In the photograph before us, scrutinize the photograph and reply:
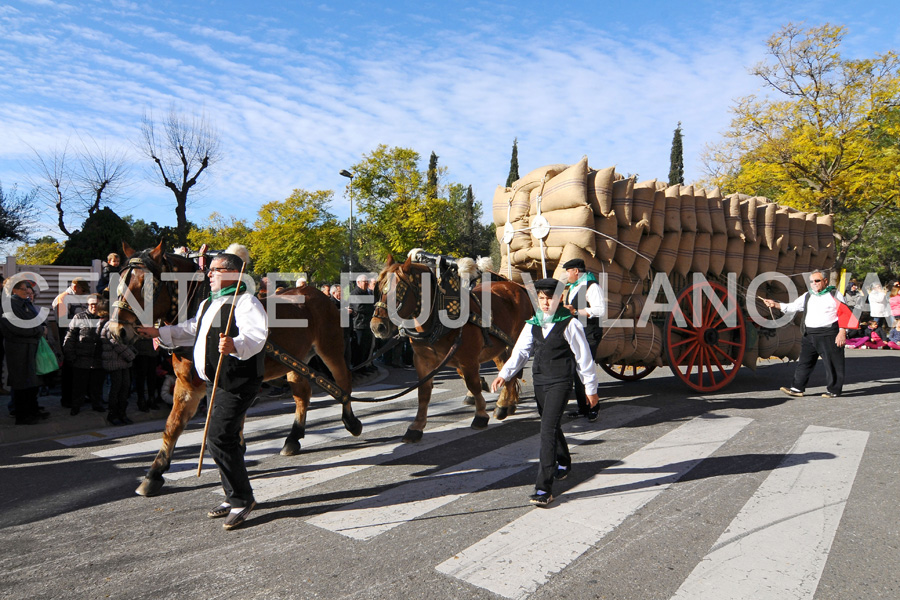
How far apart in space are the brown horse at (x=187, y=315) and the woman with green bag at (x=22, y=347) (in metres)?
3.02

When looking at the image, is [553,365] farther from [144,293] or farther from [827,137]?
[827,137]

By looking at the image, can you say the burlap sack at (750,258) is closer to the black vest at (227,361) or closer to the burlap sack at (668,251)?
the burlap sack at (668,251)

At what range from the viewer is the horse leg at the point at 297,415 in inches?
225

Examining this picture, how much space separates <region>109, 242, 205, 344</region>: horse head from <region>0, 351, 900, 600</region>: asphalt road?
1.39 meters

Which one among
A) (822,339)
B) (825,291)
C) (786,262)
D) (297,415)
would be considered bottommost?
(297,415)

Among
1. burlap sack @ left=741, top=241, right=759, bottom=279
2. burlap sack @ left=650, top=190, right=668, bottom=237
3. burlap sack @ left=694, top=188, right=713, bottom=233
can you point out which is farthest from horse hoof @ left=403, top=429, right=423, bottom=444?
burlap sack @ left=741, top=241, right=759, bottom=279

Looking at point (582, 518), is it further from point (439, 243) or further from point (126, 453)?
point (439, 243)

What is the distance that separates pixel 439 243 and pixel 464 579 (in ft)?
114

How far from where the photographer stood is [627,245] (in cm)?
741

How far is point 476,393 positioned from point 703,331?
3641 mm

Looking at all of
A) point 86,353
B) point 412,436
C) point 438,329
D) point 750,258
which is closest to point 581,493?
point 412,436

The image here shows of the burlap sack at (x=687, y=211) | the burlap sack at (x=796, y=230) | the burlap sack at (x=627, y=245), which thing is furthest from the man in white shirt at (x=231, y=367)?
the burlap sack at (x=796, y=230)

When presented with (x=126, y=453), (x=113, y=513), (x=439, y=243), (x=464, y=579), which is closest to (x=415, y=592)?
(x=464, y=579)

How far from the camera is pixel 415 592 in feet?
9.91
